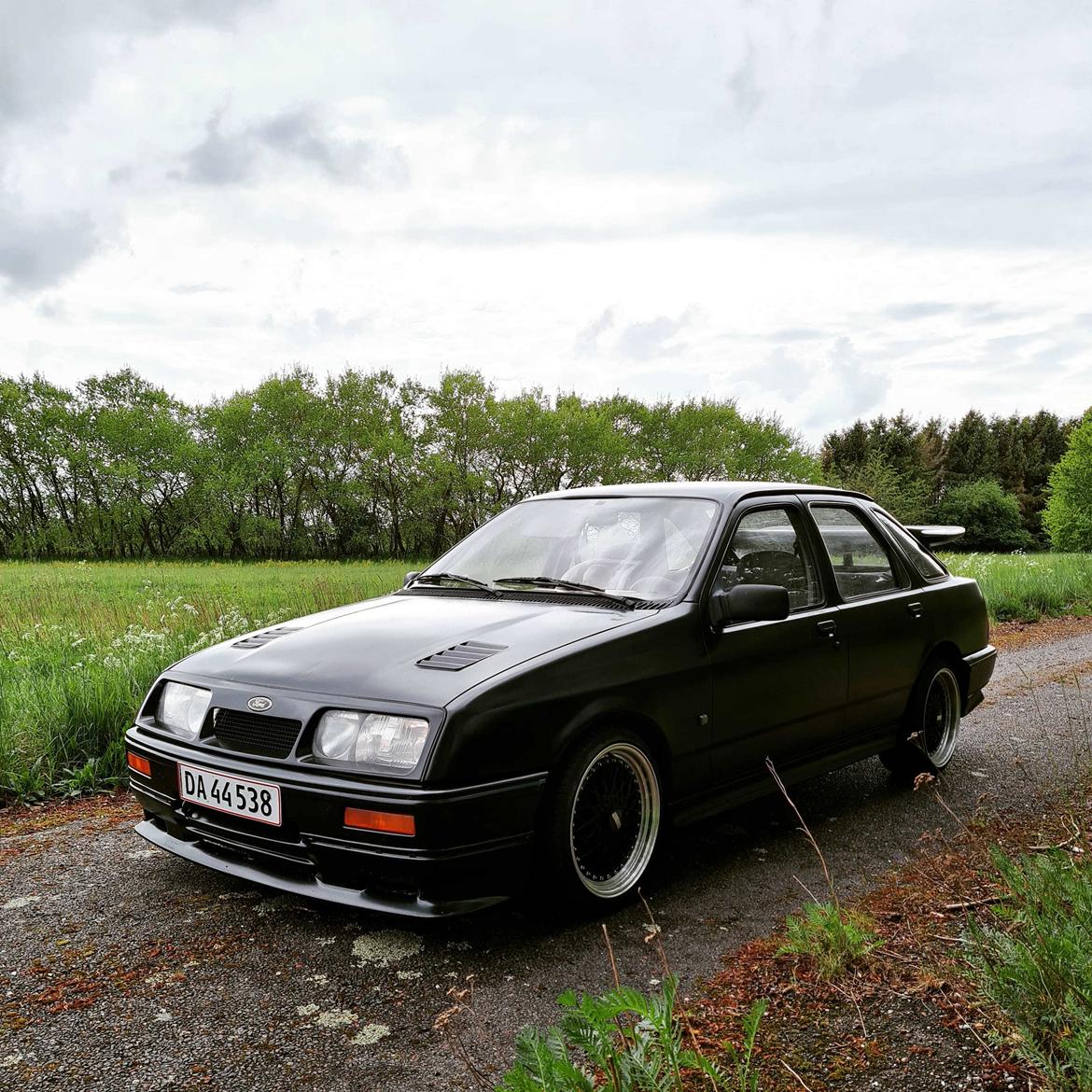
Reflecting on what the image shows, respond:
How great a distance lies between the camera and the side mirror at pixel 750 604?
154 inches

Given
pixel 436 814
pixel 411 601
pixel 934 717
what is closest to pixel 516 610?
pixel 411 601

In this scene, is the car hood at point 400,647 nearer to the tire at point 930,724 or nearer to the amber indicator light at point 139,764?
the amber indicator light at point 139,764

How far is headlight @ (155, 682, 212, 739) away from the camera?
3.66 meters

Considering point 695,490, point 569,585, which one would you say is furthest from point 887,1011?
point 695,490

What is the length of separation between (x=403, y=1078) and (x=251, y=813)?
1075mm

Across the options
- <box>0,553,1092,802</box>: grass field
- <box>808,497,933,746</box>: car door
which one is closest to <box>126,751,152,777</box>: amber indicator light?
<box>0,553,1092,802</box>: grass field

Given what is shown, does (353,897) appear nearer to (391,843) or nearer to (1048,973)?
(391,843)

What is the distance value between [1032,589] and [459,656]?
12971 mm

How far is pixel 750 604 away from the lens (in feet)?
12.8

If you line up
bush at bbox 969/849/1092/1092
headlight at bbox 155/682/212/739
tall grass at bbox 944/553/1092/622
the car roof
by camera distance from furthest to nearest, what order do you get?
tall grass at bbox 944/553/1092/622 < the car roof < headlight at bbox 155/682/212/739 < bush at bbox 969/849/1092/1092

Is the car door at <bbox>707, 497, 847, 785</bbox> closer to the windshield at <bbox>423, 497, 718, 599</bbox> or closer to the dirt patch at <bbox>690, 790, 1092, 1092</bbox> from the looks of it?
the windshield at <bbox>423, 497, 718, 599</bbox>

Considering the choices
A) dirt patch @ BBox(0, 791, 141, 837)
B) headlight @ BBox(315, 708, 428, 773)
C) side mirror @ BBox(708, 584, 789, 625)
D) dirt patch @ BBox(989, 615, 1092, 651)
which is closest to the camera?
headlight @ BBox(315, 708, 428, 773)

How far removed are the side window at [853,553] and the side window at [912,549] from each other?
0.21m

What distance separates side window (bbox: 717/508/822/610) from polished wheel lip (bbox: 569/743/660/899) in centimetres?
95
